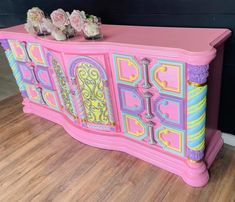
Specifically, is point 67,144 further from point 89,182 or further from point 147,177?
point 147,177

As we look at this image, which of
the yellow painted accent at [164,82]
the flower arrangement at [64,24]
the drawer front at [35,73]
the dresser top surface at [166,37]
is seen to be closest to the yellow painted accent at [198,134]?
the yellow painted accent at [164,82]

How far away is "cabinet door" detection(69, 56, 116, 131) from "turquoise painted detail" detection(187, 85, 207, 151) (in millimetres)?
618

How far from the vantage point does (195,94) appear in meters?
1.44

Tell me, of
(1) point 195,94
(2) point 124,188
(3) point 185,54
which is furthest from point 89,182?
(3) point 185,54

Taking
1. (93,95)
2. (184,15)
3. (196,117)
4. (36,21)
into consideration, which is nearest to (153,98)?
(196,117)

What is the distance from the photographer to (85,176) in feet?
6.15

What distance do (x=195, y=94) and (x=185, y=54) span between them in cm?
24

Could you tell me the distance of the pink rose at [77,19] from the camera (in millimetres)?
1754

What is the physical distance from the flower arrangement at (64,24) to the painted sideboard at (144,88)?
7cm

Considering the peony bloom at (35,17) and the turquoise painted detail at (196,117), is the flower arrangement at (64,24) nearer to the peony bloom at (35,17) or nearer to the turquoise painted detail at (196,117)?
the peony bloom at (35,17)

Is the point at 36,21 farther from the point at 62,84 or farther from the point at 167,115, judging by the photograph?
the point at 167,115

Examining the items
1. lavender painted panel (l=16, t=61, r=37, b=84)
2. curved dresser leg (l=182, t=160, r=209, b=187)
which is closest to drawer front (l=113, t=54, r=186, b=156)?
curved dresser leg (l=182, t=160, r=209, b=187)

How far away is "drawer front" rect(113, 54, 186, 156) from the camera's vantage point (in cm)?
152

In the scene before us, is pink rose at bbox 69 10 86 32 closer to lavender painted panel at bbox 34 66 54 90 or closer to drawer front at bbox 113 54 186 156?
drawer front at bbox 113 54 186 156
